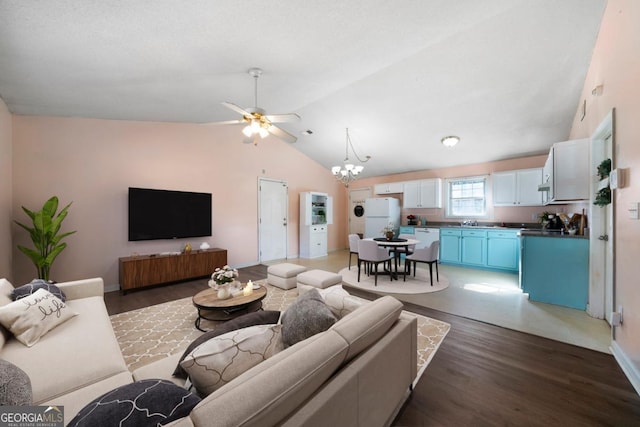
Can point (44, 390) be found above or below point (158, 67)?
below

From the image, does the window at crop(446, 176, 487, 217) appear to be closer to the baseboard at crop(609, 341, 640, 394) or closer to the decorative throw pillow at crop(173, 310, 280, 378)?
the baseboard at crop(609, 341, 640, 394)

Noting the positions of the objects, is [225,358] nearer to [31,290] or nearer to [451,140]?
[31,290]

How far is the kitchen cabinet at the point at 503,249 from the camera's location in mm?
4855

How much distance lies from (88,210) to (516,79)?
6757mm

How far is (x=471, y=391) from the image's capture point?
5.64 feet

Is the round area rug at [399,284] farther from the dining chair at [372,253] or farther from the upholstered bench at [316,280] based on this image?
the upholstered bench at [316,280]

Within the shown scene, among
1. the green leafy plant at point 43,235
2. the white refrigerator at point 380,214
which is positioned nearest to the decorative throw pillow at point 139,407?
the green leafy plant at point 43,235

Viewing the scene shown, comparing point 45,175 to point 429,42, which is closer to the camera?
point 429,42

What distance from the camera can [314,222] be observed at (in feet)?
23.3

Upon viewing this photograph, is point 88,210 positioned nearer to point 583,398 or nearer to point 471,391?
point 471,391

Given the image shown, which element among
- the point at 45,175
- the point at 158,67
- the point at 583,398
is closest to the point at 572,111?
the point at 583,398

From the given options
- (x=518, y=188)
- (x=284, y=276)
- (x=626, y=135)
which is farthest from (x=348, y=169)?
(x=518, y=188)

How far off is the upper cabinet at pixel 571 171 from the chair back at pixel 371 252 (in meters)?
2.42

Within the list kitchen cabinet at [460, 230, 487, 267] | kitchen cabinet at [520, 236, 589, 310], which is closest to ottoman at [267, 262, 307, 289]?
kitchen cabinet at [520, 236, 589, 310]
